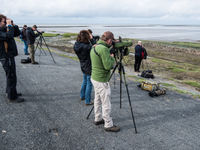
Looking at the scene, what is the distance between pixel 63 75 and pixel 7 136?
609cm

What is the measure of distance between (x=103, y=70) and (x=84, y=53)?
1.49 m

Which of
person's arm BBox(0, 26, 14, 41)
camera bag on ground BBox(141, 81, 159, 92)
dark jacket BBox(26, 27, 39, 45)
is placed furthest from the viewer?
dark jacket BBox(26, 27, 39, 45)

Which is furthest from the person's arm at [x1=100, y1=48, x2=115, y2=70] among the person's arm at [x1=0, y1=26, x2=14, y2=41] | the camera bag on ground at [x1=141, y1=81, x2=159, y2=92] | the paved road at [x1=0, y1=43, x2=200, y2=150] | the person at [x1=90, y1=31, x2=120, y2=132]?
the camera bag on ground at [x1=141, y1=81, x2=159, y2=92]

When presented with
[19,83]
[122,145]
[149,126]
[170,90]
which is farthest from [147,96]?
[19,83]

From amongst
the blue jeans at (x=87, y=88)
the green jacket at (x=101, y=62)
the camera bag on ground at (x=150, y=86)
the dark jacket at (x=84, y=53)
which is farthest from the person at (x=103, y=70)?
the camera bag on ground at (x=150, y=86)

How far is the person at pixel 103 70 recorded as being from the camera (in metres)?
4.11

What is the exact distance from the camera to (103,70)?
14.4ft

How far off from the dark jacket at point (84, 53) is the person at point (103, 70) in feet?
3.78

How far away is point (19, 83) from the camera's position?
26.9 feet

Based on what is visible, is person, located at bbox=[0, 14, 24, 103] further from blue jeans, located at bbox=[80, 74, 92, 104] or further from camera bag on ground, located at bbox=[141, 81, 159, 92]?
camera bag on ground, located at bbox=[141, 81, 159, 92]

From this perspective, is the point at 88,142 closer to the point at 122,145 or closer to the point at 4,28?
the point at 122,145

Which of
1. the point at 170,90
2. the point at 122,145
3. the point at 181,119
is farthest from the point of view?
the point at 170,90

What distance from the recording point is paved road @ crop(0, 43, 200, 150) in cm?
424

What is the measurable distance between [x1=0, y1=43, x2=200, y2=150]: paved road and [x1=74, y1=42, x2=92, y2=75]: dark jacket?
152 centimetres
